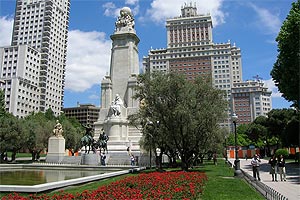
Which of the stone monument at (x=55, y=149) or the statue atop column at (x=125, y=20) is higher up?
the statue atop column at (x=125, y=20)

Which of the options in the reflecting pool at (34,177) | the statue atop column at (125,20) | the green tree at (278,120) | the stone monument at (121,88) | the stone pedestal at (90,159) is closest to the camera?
the reflecting pool at (34,177)

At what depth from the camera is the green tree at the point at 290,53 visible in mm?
22288

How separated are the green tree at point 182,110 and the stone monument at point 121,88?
1635 centimetres

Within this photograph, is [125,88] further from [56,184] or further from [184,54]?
[184,54]

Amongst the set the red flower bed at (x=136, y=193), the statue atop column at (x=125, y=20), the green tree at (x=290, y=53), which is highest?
the statue atop column at (x=125, y=20)

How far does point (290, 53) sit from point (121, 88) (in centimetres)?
2852

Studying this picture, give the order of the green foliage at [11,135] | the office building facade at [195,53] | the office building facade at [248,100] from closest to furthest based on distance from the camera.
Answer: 1. the green foliage at [11,135]
2. the office building facade at [195,53]
3. the office building facade at [248,100]

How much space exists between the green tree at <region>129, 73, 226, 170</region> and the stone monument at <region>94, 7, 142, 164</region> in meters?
16.3

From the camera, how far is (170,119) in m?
22.8

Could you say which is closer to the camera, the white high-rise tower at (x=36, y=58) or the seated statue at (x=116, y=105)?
the seated statue at (x=116, y=105)

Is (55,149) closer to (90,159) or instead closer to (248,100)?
(90,159)

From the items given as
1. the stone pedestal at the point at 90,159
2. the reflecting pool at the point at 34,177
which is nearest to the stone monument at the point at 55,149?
the stone pedestal at the point at 90,159

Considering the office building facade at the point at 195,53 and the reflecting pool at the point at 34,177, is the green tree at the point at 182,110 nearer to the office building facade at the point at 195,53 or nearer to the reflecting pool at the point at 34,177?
the reflecting pool at the point at 34,177

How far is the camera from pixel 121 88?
4609 centimetres
